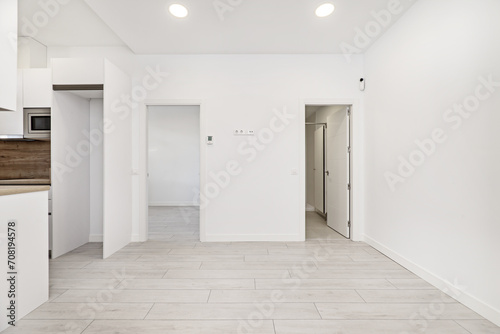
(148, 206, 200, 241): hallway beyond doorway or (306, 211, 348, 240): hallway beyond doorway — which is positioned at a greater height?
(148, 206, 200, 241): hallway beyond doorway

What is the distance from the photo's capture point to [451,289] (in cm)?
226

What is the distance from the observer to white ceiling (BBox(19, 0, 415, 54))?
2842 mm

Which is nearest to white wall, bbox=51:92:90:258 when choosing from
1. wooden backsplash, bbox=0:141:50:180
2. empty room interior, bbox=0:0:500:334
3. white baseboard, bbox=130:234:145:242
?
empty room interior, bbox=0:0:500:334

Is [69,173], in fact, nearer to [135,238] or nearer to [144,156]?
[144,156]

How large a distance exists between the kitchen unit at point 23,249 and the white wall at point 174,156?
5350mm

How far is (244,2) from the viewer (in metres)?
2.79

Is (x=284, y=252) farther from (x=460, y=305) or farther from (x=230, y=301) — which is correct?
(x=460, y=305)

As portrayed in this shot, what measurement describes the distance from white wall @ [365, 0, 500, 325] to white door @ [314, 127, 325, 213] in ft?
7.88

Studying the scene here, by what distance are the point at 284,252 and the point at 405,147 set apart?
1841 mm

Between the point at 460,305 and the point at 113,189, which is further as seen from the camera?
the point at 113,189

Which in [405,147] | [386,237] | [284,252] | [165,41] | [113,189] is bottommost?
[284,252]

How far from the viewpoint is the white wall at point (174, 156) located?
7.48 metres

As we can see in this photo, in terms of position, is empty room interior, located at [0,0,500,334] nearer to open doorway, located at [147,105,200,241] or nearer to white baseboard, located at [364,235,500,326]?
white baseboard, located at [364,235,500,326]

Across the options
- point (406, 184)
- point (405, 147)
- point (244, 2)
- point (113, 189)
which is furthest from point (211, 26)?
point (406, 184)
